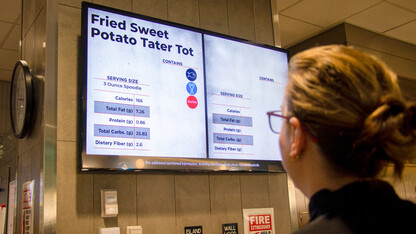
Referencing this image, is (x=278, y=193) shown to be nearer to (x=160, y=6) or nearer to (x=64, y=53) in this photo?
(x=160, y=6)

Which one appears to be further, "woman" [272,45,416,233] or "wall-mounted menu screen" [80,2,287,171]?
"wall-mounted menu screen" [80,2,287,171]

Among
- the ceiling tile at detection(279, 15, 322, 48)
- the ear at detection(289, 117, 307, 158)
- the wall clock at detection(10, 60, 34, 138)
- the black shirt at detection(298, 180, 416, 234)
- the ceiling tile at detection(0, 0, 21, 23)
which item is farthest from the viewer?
the ceiling tile at detection(279, 15, 322, 48)

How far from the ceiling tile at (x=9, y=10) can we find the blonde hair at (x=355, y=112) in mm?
3377

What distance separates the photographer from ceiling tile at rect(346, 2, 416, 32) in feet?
13.3

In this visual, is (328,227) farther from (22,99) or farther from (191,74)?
(22,99)

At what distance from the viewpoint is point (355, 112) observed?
0.84 meters

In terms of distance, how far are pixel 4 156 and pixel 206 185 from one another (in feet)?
11.9

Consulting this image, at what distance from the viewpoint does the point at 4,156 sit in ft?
16.8

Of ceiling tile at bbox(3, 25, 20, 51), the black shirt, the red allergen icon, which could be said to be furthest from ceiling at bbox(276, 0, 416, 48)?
the black shirt

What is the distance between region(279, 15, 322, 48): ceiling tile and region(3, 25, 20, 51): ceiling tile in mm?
2573

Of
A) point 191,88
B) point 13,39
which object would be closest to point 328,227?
→ point 191,88

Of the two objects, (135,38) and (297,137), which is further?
(135,38)

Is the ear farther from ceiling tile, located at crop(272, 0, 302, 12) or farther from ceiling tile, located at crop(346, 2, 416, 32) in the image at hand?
ceiling tile, located at crop(346, 2, 416, 32)

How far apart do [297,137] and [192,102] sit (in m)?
1.51
